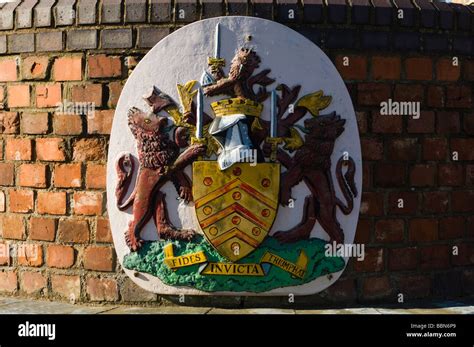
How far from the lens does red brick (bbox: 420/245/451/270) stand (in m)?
3.74

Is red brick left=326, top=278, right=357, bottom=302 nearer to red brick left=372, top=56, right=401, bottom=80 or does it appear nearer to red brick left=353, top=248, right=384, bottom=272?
red brick left=353, top=248, right=384, bottom=272

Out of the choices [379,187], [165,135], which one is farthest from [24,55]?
[379,187]

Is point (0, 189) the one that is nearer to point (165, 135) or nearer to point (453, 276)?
point (165, 135)

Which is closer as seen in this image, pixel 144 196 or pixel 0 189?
pixel 144 196

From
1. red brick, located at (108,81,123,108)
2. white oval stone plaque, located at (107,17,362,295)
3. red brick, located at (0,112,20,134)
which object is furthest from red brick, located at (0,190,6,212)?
red brick, located at (108,81,123,108)

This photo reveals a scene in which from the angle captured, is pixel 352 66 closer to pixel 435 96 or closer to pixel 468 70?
pixel 435 96

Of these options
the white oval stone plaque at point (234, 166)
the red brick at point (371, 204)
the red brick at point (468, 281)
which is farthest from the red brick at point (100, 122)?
the red brick at point (468, 281)

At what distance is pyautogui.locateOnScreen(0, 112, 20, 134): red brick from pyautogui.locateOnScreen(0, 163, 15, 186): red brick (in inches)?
9.2

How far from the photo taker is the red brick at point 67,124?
3.65 meters

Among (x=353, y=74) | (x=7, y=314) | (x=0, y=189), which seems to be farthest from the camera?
(x=0, y=189)

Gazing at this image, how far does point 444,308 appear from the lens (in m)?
3.57

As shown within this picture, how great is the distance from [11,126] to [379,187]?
2540mm

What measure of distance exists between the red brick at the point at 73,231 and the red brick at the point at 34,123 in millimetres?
636

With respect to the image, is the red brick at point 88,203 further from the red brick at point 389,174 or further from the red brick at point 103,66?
the red brick at point 389,174
